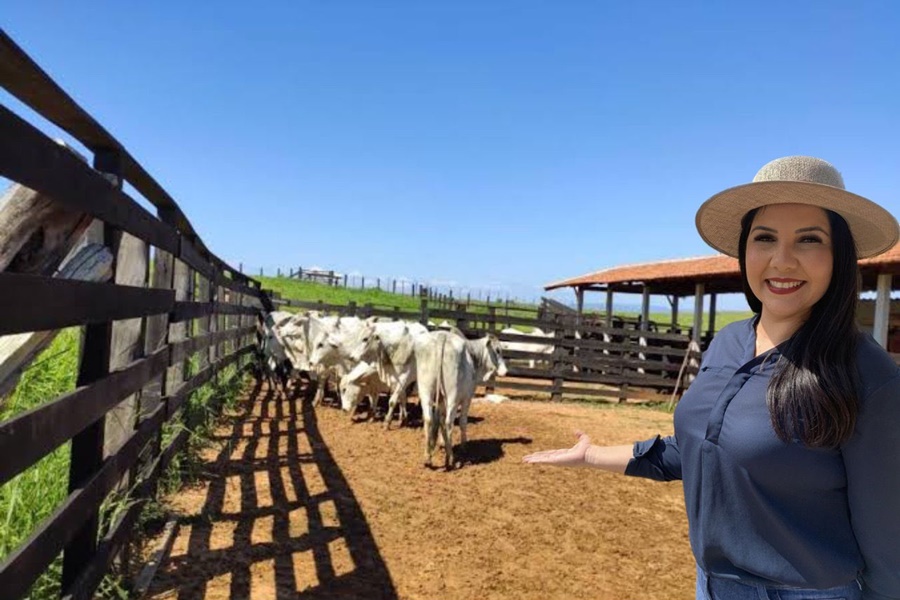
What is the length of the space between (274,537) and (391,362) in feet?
18.3

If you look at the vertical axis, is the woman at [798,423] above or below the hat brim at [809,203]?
below

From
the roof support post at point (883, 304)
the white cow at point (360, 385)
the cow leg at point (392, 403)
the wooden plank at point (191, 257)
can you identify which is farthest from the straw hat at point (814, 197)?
the roof support post at point (883, 304)

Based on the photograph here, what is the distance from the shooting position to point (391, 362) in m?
10.1

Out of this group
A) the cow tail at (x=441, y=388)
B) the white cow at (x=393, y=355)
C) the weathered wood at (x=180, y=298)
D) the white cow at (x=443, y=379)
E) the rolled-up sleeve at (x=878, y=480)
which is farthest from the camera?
the white cow at (x=393, y=355)

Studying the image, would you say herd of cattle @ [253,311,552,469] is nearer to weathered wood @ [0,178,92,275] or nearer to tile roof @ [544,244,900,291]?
weathered wood @ [0,178,92,275]

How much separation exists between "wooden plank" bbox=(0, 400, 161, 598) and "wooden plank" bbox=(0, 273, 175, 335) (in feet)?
2.17

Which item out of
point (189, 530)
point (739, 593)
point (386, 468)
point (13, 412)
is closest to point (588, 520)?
point (386, 468)

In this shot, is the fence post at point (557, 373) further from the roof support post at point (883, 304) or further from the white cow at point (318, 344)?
the roof support post at point (883, 304)

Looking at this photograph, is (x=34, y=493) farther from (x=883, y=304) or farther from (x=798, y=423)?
(x=883, y=304)

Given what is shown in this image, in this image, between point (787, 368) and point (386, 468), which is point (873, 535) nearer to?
point (787, 368)

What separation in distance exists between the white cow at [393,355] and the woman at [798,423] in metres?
7.66

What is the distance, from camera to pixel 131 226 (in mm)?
2805

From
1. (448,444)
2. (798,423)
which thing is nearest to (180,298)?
(448,444)

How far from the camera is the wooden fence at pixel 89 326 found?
1.67m
